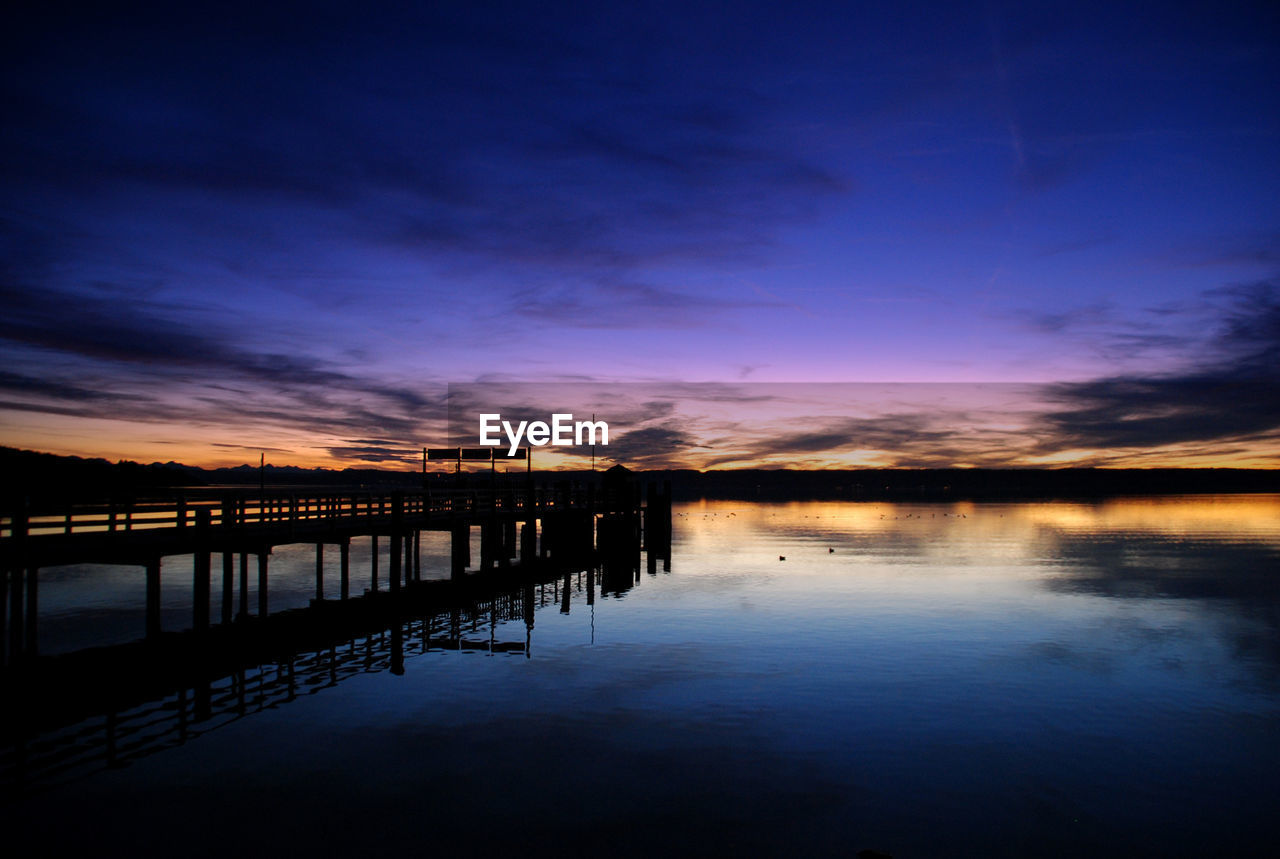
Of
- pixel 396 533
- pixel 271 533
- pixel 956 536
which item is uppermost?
pixel 271 533

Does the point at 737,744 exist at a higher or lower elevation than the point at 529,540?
lower

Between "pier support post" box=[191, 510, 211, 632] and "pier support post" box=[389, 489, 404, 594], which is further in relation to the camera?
"pier support post" box=[389, 489, 404, 594]

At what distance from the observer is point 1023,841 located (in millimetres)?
9508

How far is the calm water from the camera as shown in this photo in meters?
9.71

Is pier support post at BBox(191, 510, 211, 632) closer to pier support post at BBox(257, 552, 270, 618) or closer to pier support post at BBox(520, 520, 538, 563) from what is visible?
pier support post at BBox(257, 552, 270, 618)

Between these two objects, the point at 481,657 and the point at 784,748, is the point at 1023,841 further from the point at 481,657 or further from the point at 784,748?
the point at 481,657

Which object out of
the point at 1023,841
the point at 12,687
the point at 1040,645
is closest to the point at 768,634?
the point at 1040,645

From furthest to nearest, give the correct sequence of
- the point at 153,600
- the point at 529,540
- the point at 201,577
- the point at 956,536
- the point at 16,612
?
the point at 956,536
the point at 529,540
the point at 201,577
the point at 153,600
the point at 16,612

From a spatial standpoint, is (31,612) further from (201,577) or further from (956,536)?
(956,536)

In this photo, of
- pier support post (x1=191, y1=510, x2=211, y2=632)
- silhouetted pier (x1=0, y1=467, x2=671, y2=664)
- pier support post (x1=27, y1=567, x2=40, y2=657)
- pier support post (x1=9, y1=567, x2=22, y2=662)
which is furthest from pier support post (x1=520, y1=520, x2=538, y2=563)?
pier support post (x1=9, y1=567, x2=22, y2=662)

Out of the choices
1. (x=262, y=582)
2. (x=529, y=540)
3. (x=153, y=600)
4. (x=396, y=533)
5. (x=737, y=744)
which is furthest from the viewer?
(x=529, y=540)

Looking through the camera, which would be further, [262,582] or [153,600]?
[262,582]

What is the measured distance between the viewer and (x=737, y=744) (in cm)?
1284

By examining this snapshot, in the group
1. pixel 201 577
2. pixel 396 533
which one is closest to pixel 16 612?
pixel 201 577
